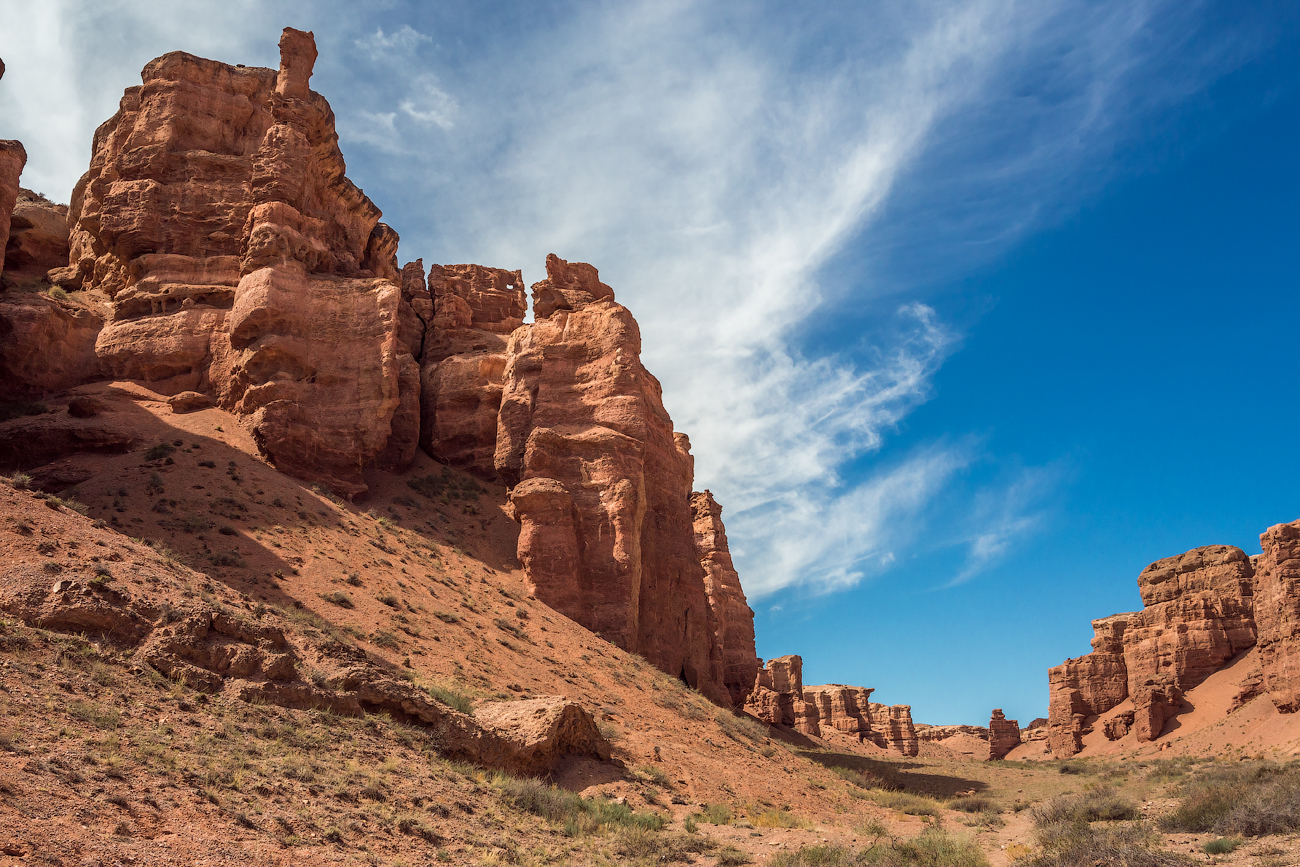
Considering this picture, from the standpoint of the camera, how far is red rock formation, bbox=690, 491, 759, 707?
53.3 meters

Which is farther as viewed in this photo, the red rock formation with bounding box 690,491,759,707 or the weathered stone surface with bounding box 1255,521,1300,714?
the red rock formation with bounding box 690,491,759,707

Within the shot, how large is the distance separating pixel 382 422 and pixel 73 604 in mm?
21605

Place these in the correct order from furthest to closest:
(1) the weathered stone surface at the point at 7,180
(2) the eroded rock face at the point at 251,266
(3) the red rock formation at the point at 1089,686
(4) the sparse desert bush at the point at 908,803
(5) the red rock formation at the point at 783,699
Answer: (5) the red rock formation at the point at 783,699 < (3) the red rock formation at the point at 1089,686 < (2) the eroded rock face at the point at 251,266 < (1) the weathered stone surface at the point at 7,180 < (4) the sparse desert bush at the point at 908,803

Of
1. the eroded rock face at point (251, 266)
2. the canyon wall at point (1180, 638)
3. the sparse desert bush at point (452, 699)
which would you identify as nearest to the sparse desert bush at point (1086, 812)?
the sparse desert bush at point (452, 699)

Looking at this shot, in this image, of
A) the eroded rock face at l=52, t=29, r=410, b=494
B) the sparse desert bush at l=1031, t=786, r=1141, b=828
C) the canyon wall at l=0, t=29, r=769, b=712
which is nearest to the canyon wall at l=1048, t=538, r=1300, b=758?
the canyon wall at l=0, t=29, r=769, b=712

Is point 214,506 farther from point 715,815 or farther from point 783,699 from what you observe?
point 783,699

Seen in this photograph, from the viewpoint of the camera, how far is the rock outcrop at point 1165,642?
1917 inches

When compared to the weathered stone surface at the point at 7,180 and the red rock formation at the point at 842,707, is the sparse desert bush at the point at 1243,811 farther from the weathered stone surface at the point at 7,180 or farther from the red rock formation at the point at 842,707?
the red rock formation at the point at 842,707

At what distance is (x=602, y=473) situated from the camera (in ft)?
112

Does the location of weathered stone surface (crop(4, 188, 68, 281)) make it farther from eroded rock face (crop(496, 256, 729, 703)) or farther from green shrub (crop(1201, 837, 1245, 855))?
green shrub (crop(1201, 837, 1245, 855))

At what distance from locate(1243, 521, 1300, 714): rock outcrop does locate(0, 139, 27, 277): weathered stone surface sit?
53.4 metres

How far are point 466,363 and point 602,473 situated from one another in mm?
10788

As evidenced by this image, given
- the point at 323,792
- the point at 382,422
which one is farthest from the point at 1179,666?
the point at 323,792

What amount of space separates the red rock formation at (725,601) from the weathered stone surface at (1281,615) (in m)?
25.7
